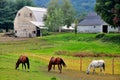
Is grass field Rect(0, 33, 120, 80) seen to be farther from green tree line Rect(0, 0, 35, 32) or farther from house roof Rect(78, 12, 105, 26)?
green tree line Rect(0, 0, 35, 32)

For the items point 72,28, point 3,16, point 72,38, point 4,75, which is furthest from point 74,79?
point 3,16

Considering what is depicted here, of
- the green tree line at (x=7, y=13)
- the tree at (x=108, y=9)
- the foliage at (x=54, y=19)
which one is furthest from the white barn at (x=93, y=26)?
the green tree line at (x=7, y=13)

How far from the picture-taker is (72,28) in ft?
355

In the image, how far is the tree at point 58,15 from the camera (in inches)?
3632

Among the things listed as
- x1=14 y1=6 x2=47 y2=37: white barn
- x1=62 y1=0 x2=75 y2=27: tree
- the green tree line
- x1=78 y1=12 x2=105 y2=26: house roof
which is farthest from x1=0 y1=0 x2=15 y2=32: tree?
x1=78 y1=12 x2=105 y2=26: house roof

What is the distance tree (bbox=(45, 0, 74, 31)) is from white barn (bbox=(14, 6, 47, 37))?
6526 millimetres

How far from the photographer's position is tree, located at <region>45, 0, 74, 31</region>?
9225cm

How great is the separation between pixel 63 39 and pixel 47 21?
19892mm

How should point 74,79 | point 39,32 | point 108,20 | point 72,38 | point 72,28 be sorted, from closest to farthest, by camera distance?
1. point 74,79
2. point 108,20
3. point 72,38
4. point 39,32
5. point 72,28

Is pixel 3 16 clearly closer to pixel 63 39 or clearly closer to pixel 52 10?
pixel 52 10

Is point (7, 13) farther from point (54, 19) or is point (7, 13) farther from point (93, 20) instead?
point (93, 20)

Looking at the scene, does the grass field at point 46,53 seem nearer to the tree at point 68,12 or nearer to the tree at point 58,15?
the tree at point 58,15

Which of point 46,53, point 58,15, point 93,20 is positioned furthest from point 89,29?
point 46,53

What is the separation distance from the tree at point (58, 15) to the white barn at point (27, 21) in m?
6.53
